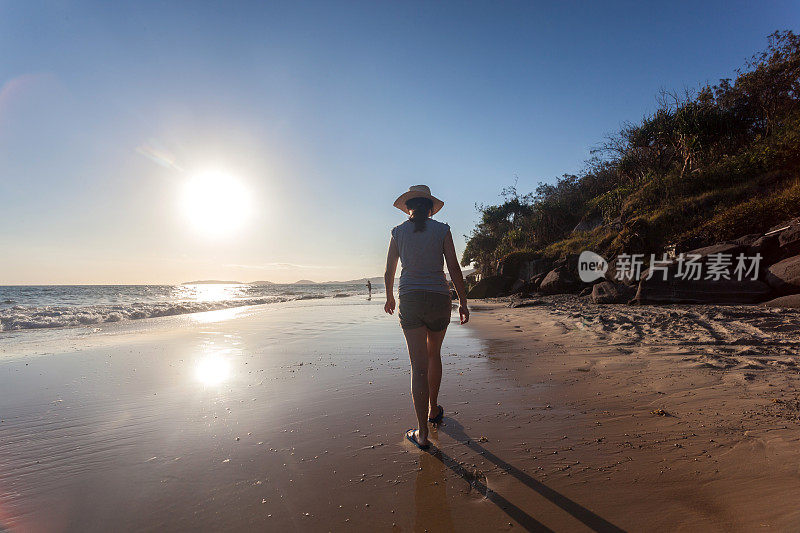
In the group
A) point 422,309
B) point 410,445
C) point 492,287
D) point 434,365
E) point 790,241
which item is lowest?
point 410,445

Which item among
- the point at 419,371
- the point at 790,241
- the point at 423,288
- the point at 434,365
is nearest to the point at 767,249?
the point at 790,241

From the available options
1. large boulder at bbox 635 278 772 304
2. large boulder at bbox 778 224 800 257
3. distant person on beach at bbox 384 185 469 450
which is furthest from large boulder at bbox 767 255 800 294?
distant person on beach at bbox 384 185 469 450

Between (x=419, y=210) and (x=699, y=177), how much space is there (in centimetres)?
1856

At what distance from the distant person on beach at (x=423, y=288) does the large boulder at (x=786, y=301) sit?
9174mm

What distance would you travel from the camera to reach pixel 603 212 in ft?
70.6

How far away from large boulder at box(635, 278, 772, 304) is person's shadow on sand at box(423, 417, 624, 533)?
1036 centimetres

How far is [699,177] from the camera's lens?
1602 centimetres

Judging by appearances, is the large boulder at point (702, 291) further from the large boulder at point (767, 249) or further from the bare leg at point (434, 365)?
the bare leg at point (434, 365)

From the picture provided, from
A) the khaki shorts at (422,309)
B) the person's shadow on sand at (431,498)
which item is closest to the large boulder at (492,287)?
the khaki shorts at (422,309)

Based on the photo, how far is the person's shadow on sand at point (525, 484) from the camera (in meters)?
1.76

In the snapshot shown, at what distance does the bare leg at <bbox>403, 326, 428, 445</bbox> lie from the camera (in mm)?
2764

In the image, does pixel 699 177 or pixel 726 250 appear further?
pixel 699 177

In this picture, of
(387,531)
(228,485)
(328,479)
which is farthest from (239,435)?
(387,531)

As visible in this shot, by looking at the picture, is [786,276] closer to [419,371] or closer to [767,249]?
[767,249]
